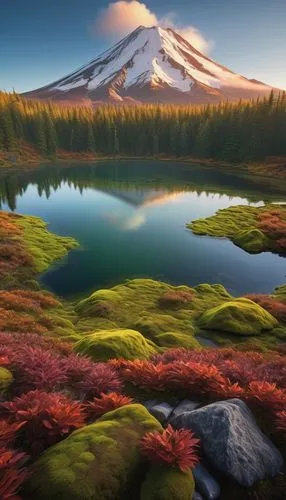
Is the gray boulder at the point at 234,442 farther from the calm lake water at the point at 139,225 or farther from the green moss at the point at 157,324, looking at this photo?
the calm lake water at the point at 139,225

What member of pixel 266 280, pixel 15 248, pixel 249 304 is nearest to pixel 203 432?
pixel 249 304

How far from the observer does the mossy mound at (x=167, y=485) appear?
5.18m

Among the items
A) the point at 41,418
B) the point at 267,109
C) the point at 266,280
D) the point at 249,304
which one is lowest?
the point at 266,280

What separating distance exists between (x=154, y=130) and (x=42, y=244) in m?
126

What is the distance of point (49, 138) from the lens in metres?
137

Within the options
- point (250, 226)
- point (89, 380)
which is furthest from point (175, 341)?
point (250, 226)

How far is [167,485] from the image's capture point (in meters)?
5.25

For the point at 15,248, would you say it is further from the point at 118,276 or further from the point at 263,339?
the point at 263,339

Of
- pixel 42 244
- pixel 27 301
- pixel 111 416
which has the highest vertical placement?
pixel 111 416

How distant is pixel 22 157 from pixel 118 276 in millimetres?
108918

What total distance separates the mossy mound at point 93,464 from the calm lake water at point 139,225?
20811mm

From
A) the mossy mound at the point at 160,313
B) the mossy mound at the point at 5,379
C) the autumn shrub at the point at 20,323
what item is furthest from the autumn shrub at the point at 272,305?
the mossy mound at the point at 5,379

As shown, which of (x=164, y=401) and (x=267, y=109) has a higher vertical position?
(x=267, y=109)

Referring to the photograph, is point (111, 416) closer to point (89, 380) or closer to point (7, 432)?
point (89, 380)
